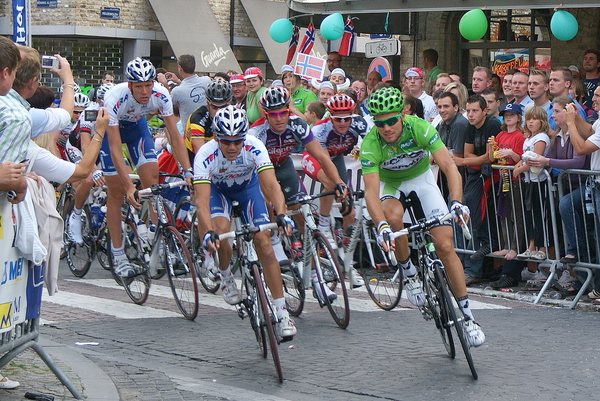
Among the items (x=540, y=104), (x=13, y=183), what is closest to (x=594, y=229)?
(x=540, y=104)

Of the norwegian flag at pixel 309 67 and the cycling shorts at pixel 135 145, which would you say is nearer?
the cycling shorts at pixel 135 145

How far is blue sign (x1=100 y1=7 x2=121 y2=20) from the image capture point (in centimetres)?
2862

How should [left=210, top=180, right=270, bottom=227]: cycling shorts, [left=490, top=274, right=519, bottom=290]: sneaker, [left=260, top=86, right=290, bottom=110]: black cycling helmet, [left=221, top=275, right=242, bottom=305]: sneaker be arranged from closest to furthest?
[left=221, top=275, right=242, bottom=305]: sneaker
[left=210, top=180, right=270, bottom=227]: cycling shorts
[left=260, top=86, right=290, bottom=110]: black cycling helmet
[left=490, top=274, right=519, bottom=290]: sneaker

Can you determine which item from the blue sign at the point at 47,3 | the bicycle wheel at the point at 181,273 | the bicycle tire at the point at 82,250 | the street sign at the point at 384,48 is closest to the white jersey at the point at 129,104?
the bicycle wheel at the point at 181,273

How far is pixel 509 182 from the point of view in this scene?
10578 mm

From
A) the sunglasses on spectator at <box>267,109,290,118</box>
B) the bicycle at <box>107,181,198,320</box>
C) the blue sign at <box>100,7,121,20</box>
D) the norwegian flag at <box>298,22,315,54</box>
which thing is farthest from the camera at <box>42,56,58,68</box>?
the blue sign at <box>100,7,121,20</box>

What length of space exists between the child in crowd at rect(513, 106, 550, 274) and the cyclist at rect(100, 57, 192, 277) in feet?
11.9

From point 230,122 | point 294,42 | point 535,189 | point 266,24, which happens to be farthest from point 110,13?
point 230,122

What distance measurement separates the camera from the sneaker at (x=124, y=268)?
31.4ft

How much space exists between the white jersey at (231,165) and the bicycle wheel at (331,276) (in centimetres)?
92

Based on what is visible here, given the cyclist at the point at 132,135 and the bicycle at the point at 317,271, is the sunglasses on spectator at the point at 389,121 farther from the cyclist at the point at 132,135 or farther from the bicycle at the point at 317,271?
the cyclist at the point at 132,135

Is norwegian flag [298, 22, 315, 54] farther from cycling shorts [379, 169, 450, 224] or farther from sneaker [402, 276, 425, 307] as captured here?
sneaker [402, 276, 425, 307]

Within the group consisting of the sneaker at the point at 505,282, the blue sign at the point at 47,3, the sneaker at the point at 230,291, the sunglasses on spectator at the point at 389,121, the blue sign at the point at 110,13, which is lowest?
the sneaker at the point at 505,282

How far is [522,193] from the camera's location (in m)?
10.5
